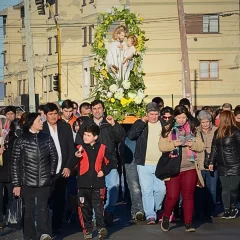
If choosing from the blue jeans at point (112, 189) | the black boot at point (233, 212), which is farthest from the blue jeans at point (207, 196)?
the blue jeans at point (112, 189)

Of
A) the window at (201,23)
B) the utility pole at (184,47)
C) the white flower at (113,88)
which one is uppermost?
the window at (201,23)

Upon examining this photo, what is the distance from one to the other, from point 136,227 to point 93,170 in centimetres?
190

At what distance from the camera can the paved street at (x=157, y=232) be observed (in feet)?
40.9

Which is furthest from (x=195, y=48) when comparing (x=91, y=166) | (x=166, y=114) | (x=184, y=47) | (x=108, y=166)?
(x=91, y=166)

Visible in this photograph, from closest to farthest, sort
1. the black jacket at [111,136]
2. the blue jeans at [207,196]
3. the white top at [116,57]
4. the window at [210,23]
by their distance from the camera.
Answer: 1. the black jacket at [111,136]
2. the blue jeans at [207,196]
3. the white top at [116,57]
4. the window at [210,23]

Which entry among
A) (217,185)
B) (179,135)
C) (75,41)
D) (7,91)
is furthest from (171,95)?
(179,135)

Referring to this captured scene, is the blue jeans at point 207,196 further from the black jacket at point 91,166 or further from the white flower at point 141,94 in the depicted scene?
the black jacket at point 91,166

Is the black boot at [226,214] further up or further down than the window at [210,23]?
further down

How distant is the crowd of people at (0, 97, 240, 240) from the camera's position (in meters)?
11.4

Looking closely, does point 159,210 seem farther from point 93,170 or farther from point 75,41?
point 75,41

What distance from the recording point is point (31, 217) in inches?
451

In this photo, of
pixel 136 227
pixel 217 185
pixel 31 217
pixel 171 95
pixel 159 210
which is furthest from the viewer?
pixel 171 95

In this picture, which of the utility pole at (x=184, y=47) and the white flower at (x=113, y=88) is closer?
the white flower at (x=113, y=88)

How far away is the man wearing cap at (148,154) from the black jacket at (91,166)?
1.93 meters
